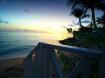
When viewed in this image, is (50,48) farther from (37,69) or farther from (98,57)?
(98,57)

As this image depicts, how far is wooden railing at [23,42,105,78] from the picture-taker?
4.39ft

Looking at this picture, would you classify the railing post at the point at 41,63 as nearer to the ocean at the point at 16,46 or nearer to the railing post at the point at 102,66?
the ocean at the point at 16,46

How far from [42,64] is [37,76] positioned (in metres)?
0.35

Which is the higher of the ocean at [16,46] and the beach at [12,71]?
the beach at [12,71]

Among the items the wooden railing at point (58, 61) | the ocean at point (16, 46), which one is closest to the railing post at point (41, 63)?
the wooden railing at point (58, 61)

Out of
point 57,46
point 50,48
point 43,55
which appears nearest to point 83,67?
point 57,46

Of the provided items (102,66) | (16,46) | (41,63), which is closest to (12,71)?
(41,63)

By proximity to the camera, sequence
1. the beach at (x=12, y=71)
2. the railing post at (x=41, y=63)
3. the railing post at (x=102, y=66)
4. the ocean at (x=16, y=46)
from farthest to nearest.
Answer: the ocean at (x=16, y=46) → the beach at (x=12, y=71) → the railing post at (x=41, y=63) → the railing post at (x=102, y=66)

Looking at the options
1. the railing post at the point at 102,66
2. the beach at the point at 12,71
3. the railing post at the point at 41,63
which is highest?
the railing post at the point at 102,66

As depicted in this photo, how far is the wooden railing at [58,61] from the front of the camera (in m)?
1.34

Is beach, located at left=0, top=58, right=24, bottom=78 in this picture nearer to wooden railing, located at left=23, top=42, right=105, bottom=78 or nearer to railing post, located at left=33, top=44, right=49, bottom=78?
wooden railing, located at left=23, top=42, right=105, bottom=78

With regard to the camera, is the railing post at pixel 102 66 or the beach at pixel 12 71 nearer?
the railing post at pixel 102 66

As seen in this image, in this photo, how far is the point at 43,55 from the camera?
2.48 metres

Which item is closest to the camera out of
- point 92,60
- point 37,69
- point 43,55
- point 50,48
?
point 92,60
